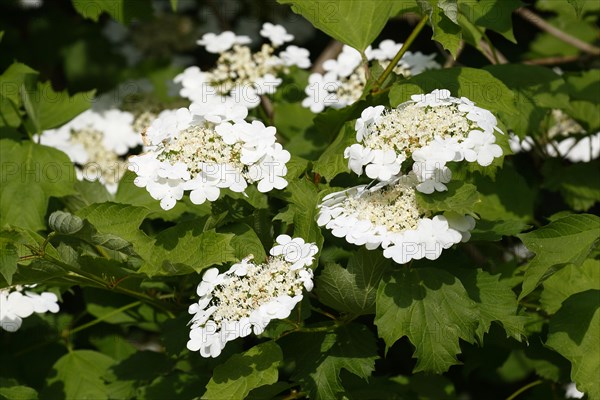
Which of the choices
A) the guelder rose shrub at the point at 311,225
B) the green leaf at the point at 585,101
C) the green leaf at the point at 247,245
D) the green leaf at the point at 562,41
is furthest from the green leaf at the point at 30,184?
the green leaf at the point at 562,41

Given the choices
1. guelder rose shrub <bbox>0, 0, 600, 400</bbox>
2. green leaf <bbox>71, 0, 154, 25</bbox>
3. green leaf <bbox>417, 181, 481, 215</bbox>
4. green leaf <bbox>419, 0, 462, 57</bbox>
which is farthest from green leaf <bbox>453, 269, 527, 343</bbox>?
green leaf <bbox>71, 0, 154, 25</bbox>

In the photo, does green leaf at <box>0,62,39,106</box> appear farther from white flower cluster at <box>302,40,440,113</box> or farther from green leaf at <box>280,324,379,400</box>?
green leaf at <box>280,324,379,400</box>

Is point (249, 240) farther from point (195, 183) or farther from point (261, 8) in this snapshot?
point (261, 8)

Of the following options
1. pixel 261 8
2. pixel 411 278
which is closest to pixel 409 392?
pixel 411 278

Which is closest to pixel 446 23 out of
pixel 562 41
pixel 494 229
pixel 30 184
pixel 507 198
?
pixel 494 229

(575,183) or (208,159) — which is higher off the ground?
Answer: (208,159)

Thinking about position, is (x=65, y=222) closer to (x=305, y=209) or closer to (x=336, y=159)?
(x=305, y=209)
